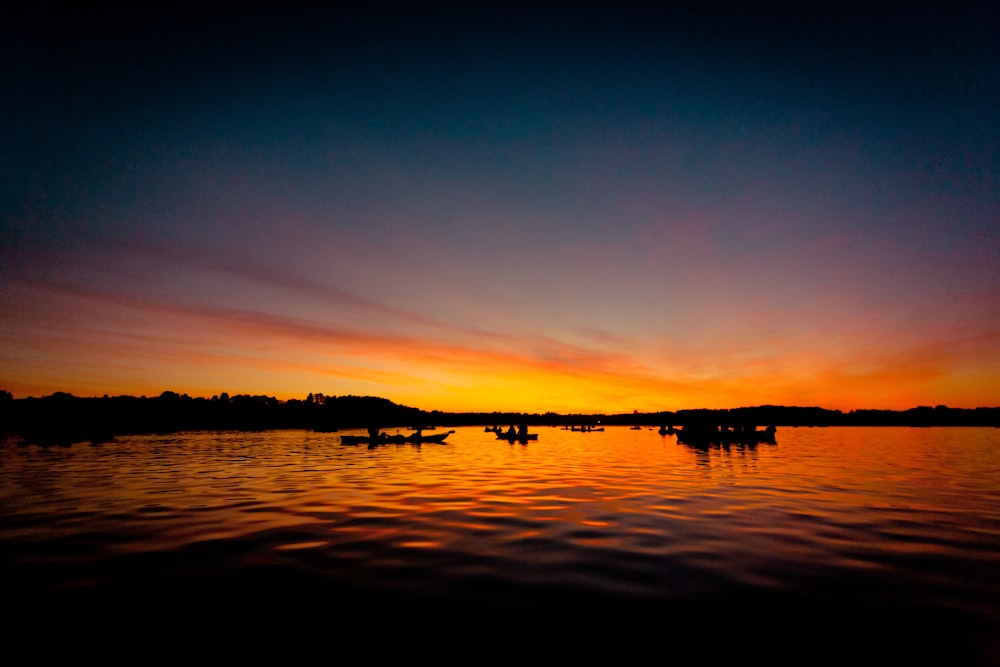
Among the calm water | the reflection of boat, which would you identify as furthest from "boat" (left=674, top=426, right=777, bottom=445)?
the calm water

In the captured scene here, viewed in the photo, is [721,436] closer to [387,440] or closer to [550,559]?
[387,440]

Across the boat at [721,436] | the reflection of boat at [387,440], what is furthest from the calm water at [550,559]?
the boat at [721,436]

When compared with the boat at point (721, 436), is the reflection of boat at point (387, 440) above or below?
below

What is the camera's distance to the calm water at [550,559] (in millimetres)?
6672

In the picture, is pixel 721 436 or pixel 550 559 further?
pixel 721 436

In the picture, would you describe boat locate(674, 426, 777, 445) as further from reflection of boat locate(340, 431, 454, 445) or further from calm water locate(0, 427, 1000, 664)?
calm water locate(0, 427, 1000, 664)

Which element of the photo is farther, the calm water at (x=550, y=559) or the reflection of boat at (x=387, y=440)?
the reflection of boat at (x=387, y=440)

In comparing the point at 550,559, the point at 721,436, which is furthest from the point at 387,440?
the point at 550,559

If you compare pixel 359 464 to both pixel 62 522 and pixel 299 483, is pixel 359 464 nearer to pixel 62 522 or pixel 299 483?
pixel 299 483

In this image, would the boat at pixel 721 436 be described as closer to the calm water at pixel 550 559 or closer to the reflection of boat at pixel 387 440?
the reflection of boat at pixel 387 440

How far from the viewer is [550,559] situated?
957cm

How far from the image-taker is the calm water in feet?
21.9

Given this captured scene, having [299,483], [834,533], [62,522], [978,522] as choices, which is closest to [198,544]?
[62,522]

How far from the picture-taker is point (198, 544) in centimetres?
1080
